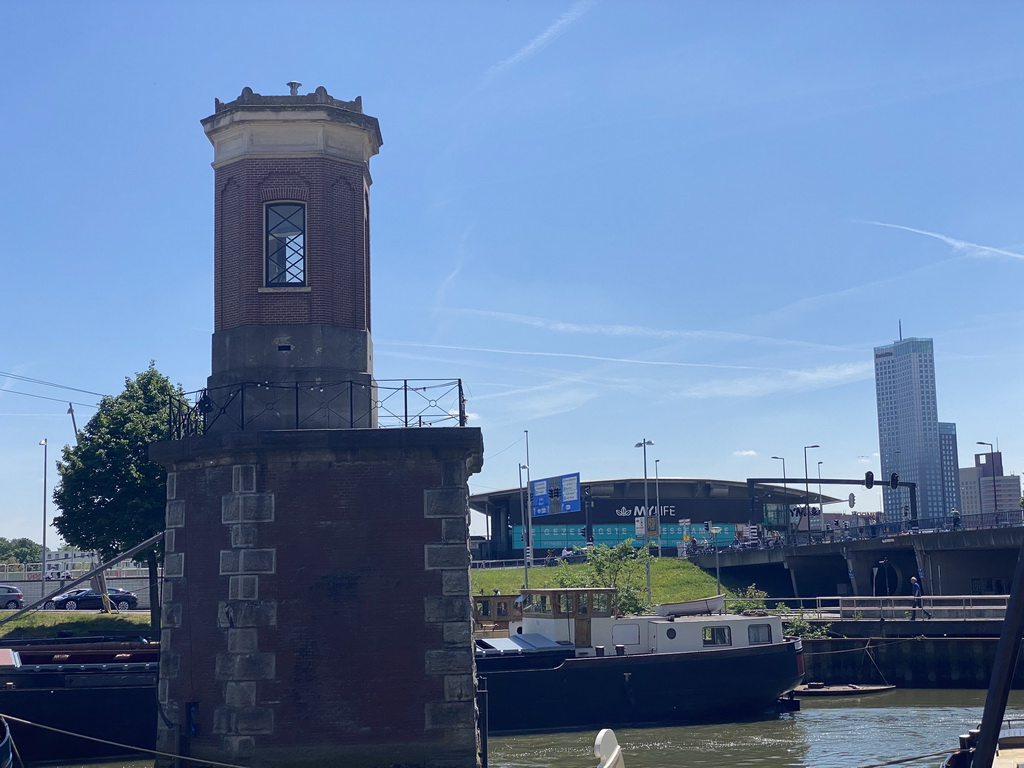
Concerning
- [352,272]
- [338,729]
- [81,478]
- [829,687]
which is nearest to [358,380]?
[352,272]

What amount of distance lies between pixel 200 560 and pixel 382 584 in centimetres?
368

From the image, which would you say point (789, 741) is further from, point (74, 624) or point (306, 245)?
point (74, 624)

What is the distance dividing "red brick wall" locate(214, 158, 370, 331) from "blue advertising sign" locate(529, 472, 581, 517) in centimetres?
5213

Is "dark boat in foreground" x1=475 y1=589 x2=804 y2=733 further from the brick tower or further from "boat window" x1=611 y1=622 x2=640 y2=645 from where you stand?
the brick tower

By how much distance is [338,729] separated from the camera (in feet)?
67.2

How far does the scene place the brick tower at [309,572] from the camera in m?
20.5

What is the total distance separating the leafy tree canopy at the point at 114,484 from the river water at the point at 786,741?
21.6 metres

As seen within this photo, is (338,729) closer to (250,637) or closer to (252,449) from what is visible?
(250,637)

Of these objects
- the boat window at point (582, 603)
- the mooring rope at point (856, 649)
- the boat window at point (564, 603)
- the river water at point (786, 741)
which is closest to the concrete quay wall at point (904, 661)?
the mooring rope at point (856, 649)

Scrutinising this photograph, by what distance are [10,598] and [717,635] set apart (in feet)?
139

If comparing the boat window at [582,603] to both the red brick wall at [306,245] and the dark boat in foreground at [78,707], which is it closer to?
the dark boat in foreground at [78,707]

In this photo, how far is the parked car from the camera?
2365 inches

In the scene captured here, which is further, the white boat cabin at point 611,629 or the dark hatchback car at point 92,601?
the dark hatchback car at point 92,601

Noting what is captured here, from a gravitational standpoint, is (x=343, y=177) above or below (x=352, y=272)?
above
